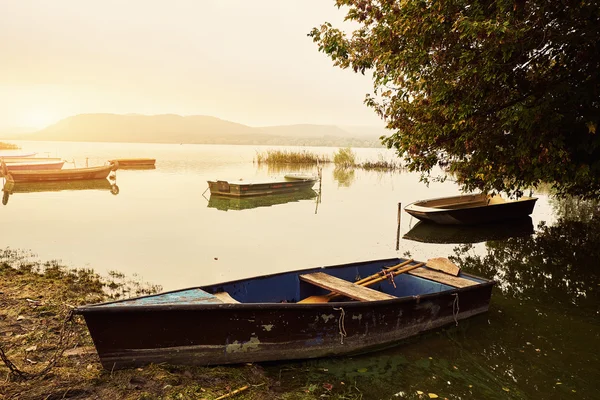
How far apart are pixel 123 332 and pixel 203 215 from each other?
1512 centimetres

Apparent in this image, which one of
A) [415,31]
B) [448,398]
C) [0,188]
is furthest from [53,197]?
[448,398]

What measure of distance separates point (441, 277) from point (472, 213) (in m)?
10.1

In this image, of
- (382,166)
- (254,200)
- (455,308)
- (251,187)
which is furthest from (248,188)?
(382,166)

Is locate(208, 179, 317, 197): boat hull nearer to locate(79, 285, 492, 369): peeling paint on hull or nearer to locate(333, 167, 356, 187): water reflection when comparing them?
locate(333, 167, 356, 187): water reflection

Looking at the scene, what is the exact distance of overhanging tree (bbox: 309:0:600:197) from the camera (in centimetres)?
736

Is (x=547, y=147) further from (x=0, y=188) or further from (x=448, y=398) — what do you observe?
(x=0, y=188)

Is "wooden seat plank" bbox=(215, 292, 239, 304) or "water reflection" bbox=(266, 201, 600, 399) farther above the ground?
"wooden seat plank" bbox=(215, 292, 239, 304)

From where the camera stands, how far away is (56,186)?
29859 mm

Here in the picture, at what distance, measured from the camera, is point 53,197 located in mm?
24641

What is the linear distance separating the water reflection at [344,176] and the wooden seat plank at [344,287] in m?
25.9

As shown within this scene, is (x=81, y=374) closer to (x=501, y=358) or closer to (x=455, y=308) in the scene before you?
(x=455, y=308)

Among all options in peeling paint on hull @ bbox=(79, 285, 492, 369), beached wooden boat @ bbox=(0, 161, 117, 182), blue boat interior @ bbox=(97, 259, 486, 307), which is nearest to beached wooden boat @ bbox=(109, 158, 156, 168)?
beached wooden boat @ bbox=(0, 161, 117, 182)

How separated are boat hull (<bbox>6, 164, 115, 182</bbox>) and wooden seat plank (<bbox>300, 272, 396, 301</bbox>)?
98.4 feet

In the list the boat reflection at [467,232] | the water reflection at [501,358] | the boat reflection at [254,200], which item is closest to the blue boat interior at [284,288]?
the water reflection at [501,358]
